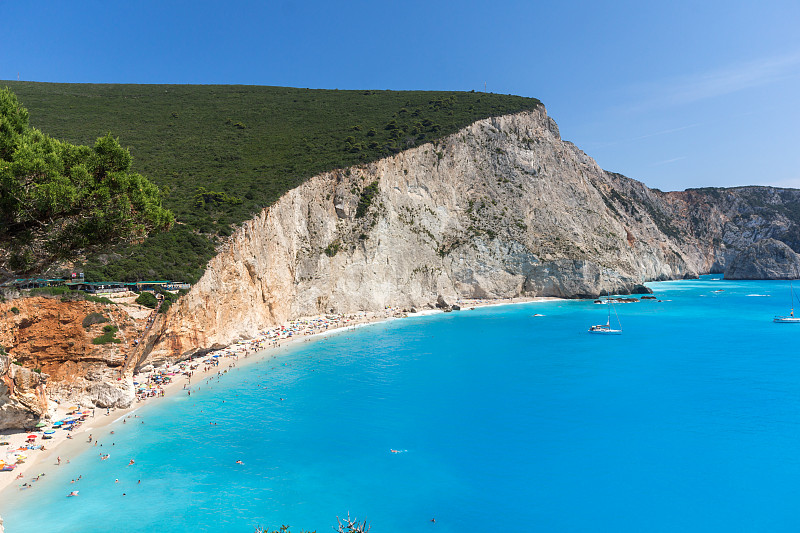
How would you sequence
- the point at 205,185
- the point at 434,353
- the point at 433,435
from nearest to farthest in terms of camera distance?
1. the point at 433,435
2. the point at 434,353
3. the point at 205,185

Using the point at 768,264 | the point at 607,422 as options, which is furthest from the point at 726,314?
the point at 768,264

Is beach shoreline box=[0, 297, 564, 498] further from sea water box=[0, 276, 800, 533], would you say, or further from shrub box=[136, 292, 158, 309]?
shrub box=[136, 292, 158, 309]

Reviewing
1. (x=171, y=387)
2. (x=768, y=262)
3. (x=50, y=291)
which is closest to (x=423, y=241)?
(x=171, y=387)

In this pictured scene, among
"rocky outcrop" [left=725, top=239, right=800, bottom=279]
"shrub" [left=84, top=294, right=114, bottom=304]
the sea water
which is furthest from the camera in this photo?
"rocky outcrop" [left=725, top=239, right=800, bottom=279]

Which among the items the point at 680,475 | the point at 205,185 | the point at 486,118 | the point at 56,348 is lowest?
the point at 680,475

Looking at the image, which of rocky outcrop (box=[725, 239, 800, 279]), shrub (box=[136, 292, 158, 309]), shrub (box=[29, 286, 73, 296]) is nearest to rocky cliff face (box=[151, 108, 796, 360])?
shrub (box=[136, 292, 158, 309])

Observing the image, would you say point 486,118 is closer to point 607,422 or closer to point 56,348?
point 607,422

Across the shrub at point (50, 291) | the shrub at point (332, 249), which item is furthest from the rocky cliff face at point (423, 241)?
the shrub at point (50, 291)
